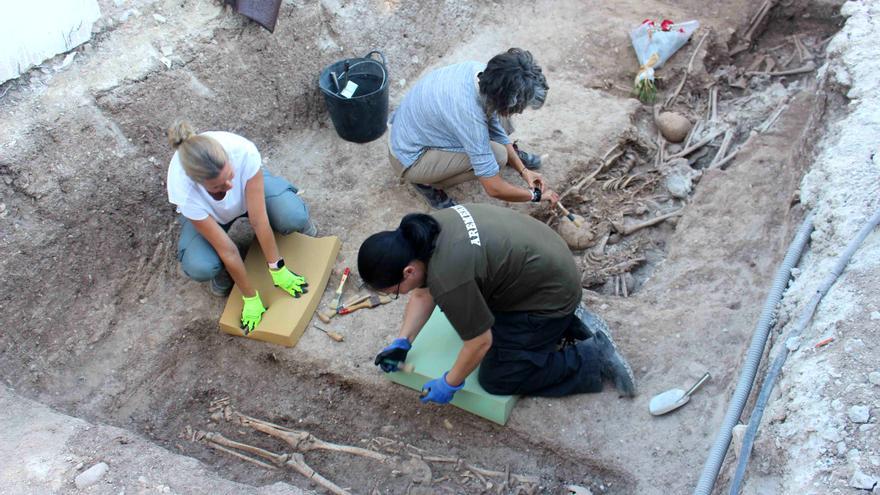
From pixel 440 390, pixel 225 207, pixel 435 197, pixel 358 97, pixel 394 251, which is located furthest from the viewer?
pixel 358 97

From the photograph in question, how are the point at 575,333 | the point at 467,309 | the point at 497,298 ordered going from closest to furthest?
the point at 467,309, the point at 497,298, the point at 575,333

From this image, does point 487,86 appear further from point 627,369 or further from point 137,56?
point 137,56

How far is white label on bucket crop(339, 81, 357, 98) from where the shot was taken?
16.0ft

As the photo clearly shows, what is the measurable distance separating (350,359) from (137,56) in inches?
92.2

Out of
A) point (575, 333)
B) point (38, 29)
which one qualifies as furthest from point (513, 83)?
point (38, 29)

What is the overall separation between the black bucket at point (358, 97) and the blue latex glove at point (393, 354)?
198cm

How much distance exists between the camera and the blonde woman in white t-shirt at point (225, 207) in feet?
11.1

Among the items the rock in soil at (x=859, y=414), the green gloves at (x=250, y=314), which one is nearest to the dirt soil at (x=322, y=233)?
the green gloves at (x=250, y=314)

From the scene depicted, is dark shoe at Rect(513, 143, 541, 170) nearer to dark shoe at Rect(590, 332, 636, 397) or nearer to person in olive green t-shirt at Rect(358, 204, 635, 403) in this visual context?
person in olive green t-shirt at Rect(358, 204, 635, 403)

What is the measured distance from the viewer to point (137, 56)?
425cm

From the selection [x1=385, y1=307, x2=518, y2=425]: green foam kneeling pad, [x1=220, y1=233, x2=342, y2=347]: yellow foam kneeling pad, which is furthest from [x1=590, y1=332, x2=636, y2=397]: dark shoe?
[x1=220, y1=233, x2=342, y2=347]: yellow foam kneeling pad

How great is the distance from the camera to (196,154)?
10.9 ft

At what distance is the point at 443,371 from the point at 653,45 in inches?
144

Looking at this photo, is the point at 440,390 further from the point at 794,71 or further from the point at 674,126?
the point at 794,71
